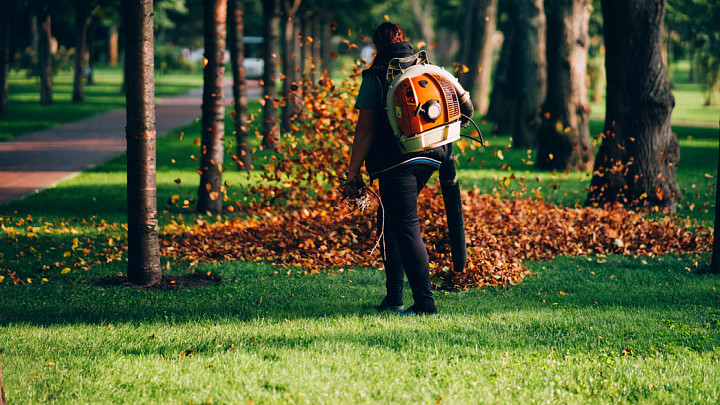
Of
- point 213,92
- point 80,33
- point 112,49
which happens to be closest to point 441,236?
point 213,92

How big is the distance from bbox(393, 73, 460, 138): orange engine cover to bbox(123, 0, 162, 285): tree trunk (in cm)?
224

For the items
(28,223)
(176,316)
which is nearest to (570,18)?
(28,223)

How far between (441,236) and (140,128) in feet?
9.54

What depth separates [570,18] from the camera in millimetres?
14414

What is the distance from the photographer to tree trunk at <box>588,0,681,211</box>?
1032 cm

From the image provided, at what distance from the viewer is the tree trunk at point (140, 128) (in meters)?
6.17

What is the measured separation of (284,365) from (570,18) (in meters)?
11.6

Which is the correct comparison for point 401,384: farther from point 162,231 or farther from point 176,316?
point 162,231

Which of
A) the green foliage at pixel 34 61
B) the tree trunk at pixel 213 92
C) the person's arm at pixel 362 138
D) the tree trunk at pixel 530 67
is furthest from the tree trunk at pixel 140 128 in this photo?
the green foliage at pixel 34 61

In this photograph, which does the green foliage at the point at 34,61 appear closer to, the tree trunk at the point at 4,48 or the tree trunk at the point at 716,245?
the tree trunk at the point at 4,48

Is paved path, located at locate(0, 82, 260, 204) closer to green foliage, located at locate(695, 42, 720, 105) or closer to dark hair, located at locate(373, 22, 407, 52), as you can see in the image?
dark hair, located at locate(373, 22, 407, 52)

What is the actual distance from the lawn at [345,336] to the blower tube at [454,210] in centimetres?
36

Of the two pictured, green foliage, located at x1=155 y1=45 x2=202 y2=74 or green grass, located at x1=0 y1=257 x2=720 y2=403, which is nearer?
green grass, located at x1=0 y1=257 x2=720 y2=403

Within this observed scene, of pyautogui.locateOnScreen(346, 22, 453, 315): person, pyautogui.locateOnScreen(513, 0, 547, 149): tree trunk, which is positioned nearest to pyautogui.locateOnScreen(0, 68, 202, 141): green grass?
pyautogui.locateOnScreen(513, 0, 547, 149): tree trunk
